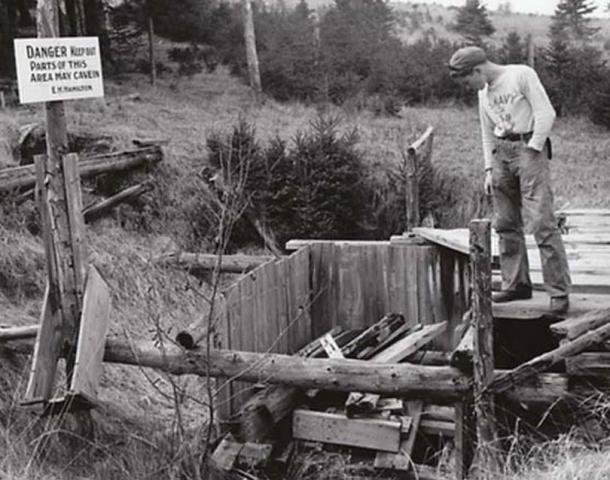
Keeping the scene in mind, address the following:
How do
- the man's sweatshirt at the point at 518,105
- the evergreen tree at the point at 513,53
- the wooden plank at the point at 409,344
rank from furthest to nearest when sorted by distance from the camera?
the evergreen tree at the point at 513,53, the wooden plank at the point at 409,344, the man's sweatshirt at the point at 518,105

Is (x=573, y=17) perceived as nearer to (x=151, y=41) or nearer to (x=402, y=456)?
(x=151, y=41)

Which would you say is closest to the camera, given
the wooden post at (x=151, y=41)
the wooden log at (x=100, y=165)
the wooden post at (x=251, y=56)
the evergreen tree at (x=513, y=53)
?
the wooden log at (x=100, y=165)

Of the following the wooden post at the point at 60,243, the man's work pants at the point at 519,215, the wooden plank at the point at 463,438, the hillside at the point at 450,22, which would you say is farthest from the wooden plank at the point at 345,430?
the hillside at the point at 450,22

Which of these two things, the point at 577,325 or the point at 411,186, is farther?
the point at 411,186

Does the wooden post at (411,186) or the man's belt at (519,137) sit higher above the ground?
the man's belt at (519,137)

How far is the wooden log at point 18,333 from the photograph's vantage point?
7.74 meters

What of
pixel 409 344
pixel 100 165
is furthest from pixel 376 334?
pixel 100 165

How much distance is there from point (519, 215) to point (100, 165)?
7988 millimetres

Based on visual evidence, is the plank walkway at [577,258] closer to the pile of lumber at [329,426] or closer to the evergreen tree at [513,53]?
the pile of lumber at [329,426]

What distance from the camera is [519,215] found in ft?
24.0

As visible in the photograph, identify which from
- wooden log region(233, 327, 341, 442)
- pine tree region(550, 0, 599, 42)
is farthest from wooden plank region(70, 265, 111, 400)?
pine tree region(550, 0, 599, 42)

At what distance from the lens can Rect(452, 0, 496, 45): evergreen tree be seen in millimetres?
32969

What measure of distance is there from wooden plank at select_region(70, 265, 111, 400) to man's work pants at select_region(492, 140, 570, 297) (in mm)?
3330

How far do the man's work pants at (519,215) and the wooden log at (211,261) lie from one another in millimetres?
3764
